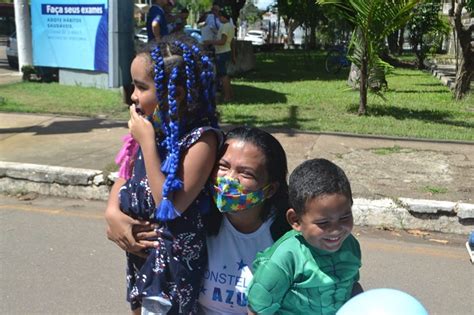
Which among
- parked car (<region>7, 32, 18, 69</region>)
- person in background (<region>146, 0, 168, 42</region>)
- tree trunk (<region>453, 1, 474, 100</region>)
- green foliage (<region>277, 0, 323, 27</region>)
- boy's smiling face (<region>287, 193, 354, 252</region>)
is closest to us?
boy's smiling face (<region>287, 193, 354, 252</region>)

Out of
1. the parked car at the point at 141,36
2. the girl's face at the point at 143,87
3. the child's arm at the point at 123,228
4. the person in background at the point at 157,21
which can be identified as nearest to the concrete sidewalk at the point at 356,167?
the person in background at the point at 157,21

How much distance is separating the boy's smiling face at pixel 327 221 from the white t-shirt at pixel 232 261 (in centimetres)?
25

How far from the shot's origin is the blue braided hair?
5.54 feet

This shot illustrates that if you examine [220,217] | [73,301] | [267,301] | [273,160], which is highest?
[273,160]

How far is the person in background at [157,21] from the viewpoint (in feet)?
29.2

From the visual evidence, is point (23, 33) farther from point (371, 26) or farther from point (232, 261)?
point (232, 261)

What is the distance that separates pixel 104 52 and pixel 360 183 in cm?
816

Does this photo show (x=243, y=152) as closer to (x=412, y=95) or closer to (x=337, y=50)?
(x=412, y=95)

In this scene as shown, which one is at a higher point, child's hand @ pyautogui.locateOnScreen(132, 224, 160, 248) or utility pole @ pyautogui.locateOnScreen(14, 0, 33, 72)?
utility pole @ pyautogui.locateOnScreen(14, 0, 33, 72)

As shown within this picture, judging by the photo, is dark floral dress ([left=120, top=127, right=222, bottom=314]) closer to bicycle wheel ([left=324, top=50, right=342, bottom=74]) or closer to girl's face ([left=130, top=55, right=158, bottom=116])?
girl's face ([left=130, top=55, right=158, bottom=116])

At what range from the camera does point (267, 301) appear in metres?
1.64

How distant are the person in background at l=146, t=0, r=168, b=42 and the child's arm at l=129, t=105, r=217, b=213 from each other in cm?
738

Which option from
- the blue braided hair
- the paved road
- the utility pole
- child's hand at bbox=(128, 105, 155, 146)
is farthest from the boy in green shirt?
the utility pole

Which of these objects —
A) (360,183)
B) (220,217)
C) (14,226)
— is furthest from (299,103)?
(220,217)
